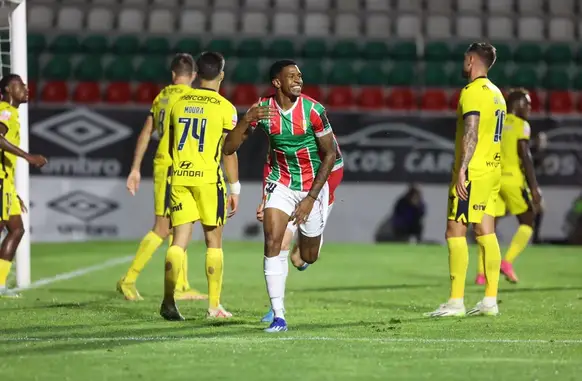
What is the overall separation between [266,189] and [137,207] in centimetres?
1149

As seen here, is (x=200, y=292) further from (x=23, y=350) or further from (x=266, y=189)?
(x=23, y=350)

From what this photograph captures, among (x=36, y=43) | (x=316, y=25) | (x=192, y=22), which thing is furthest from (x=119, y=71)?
(x=316, y=25)

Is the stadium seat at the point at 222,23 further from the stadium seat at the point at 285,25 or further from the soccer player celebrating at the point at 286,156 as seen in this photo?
the soccer player celebrating at the point at 286,156

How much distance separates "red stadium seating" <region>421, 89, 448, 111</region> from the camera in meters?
21.3

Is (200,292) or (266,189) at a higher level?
(266,189)

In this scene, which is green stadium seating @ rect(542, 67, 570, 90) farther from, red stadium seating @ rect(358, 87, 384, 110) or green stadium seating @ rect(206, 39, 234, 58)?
green stadium seating @ rect(206, 39, 234, 58)

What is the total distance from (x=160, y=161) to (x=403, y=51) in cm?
1272

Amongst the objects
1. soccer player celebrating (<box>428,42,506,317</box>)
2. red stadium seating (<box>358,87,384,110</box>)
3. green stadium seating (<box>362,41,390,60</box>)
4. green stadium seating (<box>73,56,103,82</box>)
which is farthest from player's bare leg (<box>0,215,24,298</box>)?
green stadium seating (<box>362,41,390,60</box>)

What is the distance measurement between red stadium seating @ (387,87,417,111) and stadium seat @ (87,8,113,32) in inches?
242

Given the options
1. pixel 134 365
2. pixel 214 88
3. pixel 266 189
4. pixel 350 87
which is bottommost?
pixel 134 365

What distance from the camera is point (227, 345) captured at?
23.0ft

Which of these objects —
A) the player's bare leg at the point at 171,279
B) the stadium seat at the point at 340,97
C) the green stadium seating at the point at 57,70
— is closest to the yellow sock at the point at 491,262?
the player's bare leg at the point at 171,279

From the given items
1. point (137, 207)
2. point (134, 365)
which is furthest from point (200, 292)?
point (137, 207)

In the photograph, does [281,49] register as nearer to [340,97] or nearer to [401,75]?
[340,97]
